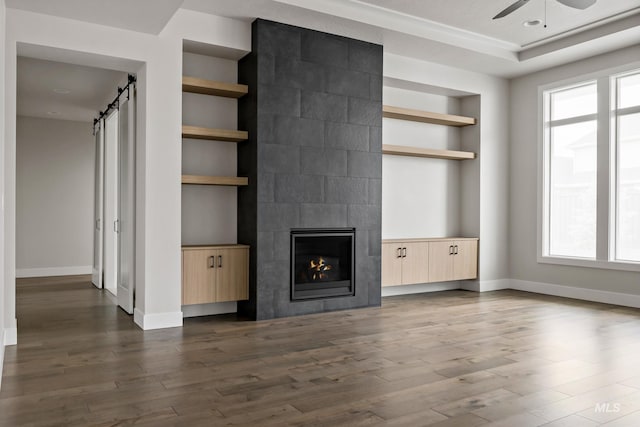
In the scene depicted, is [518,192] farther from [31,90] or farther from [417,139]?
[31,90]

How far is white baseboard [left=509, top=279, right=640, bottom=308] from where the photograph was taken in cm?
590

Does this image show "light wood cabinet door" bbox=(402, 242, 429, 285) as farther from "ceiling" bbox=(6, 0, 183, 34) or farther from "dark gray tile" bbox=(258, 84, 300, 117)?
"ceiling" bbox=(6, 0, 183, 34)

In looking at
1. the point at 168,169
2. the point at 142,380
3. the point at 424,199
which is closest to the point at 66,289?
the point at 168,169

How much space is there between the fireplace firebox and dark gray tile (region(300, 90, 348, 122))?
120cm

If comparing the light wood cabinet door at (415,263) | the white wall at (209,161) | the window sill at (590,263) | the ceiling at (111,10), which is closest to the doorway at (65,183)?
the white wall at (209,161)

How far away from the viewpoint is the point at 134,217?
512cm

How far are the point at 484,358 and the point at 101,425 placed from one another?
2604mm

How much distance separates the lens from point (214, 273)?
200 inches

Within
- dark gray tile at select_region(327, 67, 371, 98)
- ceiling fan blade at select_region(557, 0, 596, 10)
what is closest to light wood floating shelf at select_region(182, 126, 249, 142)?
dark gray tile at select_region(327, 67, 371, 98)

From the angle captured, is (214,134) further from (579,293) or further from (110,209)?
(579,293)

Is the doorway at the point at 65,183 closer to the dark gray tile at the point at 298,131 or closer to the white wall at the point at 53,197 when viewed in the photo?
the white wall at the point at 53,197

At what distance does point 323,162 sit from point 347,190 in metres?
0.43

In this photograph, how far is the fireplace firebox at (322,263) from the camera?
5324mm

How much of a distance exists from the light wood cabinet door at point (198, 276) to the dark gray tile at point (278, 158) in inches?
39.3
